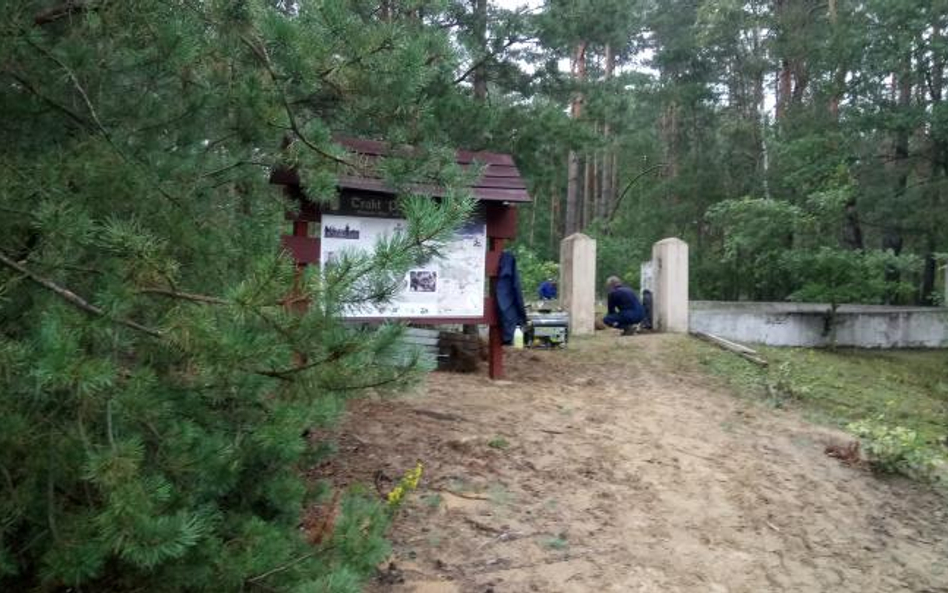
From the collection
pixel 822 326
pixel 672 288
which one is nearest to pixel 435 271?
pixel 672 288

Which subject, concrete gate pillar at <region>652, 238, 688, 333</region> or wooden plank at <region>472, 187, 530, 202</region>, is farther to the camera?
concrete gate pillar at <region>652, 238, 688, 333</region>

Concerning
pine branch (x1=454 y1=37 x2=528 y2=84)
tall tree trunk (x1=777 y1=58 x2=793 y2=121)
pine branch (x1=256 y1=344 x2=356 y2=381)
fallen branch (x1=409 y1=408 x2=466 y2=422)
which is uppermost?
tall tree trunk (x1=777 y1=58 x2=793 y2=121)

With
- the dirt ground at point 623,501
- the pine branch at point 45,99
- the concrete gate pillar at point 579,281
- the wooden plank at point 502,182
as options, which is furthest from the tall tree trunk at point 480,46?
the pine branch at point 45,99

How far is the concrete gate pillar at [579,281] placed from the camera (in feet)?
40.8

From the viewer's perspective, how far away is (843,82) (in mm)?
18688

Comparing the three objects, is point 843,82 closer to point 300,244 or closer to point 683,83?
point 683,83

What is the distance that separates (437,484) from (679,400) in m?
4.18

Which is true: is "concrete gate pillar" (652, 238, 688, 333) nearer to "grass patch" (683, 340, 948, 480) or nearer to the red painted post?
"grass patch" (683, 340, 948, 480)

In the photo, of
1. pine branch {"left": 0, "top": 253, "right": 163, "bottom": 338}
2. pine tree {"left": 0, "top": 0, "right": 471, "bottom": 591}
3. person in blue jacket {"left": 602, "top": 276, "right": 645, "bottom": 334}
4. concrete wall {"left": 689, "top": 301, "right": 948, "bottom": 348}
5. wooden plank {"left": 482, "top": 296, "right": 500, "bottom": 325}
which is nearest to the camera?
pine tree {"left": 0, "top": 0, "right": 471, "bottom": 591}

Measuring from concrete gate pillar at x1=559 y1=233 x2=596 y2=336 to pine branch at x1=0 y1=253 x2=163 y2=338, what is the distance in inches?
412

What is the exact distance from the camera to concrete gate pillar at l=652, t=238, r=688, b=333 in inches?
502

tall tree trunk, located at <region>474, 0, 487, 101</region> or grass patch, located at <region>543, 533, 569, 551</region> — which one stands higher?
tall tree trunk, located at <region>474, 0, 487, 101</region>

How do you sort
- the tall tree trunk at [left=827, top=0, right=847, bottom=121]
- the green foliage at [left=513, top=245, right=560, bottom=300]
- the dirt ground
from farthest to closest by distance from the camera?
the green foliage at [left=513, top=245, right=560, bottom=300], the tall tree trunk at [left=827, top=0, right=847, bottom=121], the dirt ground

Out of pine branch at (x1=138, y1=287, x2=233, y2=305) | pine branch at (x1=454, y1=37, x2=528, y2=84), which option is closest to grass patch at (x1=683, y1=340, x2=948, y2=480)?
pine branch at (x1=454, y1=37, x2=528, y2=84)
